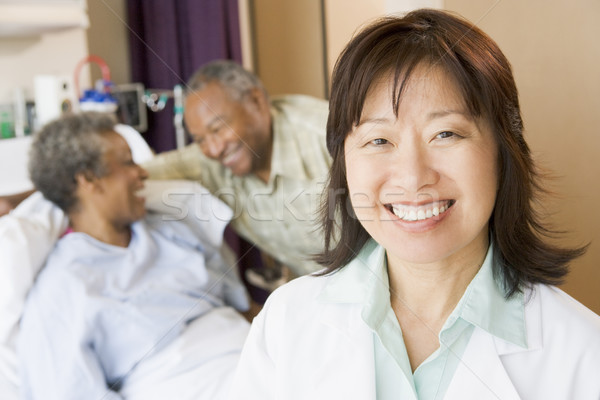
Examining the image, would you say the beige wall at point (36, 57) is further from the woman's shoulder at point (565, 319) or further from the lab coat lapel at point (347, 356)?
the woman's shoulder at point (565, 319)

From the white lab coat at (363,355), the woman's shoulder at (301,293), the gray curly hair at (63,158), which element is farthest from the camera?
the gray curly hair at (63,158)

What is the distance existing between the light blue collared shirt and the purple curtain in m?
1.06

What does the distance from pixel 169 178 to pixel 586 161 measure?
99 cm

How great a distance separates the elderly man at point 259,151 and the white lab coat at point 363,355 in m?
0.69

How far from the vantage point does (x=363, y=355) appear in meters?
0.63

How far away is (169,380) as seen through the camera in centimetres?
107

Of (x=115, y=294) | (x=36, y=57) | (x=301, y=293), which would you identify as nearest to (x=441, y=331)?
(x=301, y=293)

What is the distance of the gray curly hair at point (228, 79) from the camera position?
56.8 inches

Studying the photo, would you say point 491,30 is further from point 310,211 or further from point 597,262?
point 310,211

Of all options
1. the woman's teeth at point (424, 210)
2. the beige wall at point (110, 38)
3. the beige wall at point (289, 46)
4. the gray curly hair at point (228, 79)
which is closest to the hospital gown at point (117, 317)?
the gray curly hair at point (228, 79)

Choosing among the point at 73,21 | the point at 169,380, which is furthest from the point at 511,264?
the point at 73,21

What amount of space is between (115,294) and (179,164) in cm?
45

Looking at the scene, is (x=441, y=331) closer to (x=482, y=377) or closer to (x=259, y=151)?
(x=482, y=377)

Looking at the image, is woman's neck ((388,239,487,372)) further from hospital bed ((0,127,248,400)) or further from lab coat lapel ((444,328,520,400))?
hospital bed ((0,127,248,400))
